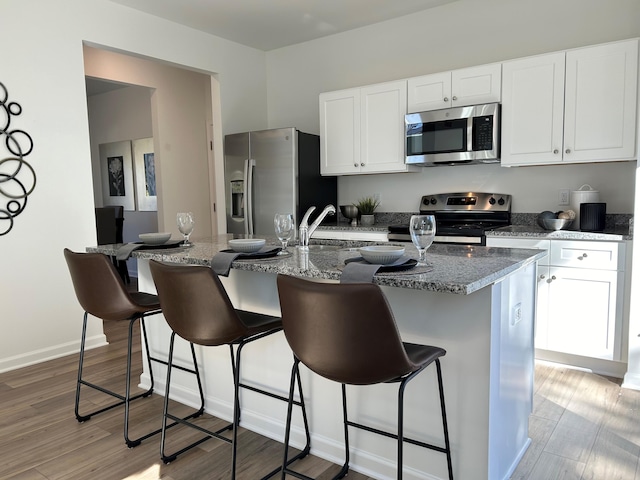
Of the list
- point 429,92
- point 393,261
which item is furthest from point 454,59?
point 393,261

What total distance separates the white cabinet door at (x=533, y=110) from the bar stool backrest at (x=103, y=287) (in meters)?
2.70

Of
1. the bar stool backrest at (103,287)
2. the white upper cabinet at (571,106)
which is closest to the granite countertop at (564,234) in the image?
the white upper cabinet at (571,106)

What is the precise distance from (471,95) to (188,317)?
9.02 feet

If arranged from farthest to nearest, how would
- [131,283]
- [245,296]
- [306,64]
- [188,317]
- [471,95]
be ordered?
1. [131,283]
2. [306,64]
3. [471,95]
4. [245,296]
5. [188,317]

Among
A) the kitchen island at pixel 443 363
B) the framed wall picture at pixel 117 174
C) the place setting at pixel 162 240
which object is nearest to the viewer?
the kitchen island at pixel 443 363

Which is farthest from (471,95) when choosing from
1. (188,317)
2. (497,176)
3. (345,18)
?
(188,317)

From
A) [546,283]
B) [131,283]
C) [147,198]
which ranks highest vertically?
[147,198]

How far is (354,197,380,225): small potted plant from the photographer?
177 inches

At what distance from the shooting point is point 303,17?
14.2ft

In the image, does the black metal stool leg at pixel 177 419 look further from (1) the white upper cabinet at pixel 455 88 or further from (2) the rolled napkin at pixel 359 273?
(1) the white upper cabinet at pixel 455 88

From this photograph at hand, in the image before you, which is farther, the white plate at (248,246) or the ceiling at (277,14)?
the ceiling at (277,14)

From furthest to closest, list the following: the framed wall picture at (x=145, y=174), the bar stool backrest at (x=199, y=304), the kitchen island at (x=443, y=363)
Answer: the framed wall picture at (x=145, y=174) → the bar stool backrest at (x=199, y=304) → the kitchen island at (x=443, y=363)

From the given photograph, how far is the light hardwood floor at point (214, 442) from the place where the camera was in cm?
210

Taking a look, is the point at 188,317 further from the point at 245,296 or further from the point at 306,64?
the point at 306,64
